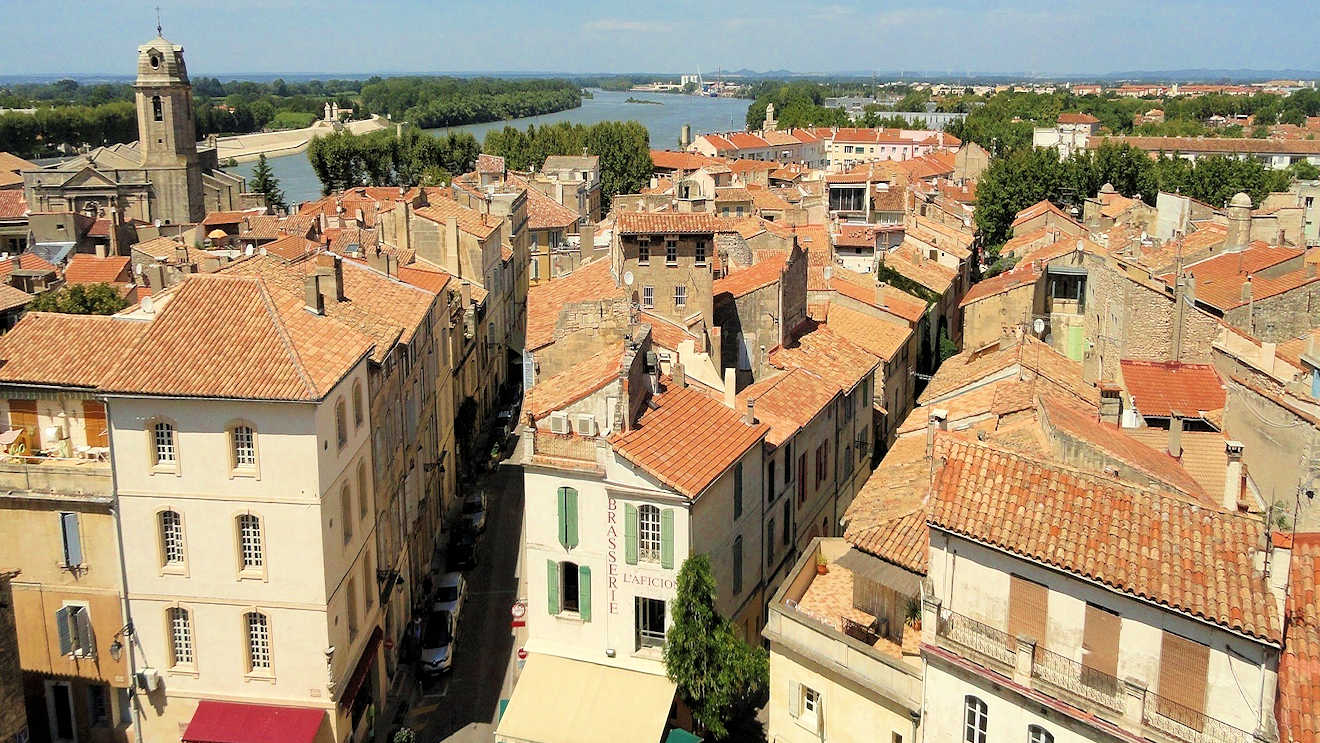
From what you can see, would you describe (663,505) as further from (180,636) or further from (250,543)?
(180,636)

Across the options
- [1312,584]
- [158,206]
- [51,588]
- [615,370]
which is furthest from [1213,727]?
[158,206]

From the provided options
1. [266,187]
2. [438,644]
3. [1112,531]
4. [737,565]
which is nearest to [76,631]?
[438,644]

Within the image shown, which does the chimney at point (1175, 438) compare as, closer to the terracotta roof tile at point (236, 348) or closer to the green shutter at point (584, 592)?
the green shutter at point (584, 592)

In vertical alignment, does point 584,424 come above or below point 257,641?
above

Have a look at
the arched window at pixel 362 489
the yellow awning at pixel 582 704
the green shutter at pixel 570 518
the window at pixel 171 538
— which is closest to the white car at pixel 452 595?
the arched window at pixel 362 489

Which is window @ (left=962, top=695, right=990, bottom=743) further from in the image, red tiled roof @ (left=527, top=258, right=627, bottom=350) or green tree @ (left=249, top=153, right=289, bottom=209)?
green tree @ (left=249, top=153, right=289, bottom=209)

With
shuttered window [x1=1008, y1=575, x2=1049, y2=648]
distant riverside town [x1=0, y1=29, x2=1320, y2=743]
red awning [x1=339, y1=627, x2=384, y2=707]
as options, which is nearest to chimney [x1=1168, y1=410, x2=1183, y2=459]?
distant riverside town [x1=0, y1=29, x2=1320, y2=743]

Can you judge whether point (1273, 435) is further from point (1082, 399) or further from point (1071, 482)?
point (1071, 482)
